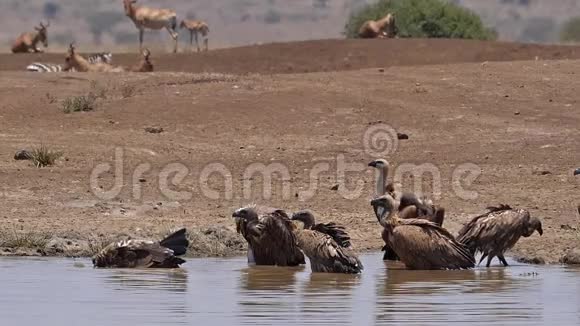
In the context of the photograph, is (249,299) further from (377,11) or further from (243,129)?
(377,11)

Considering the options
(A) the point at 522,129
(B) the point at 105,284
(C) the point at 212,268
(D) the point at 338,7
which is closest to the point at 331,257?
(C) the point at 212,268

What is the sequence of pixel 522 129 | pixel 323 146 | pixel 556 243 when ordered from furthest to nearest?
pixel 522 129, pixel 323 146, pixel 556 243

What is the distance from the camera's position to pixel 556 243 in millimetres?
14273

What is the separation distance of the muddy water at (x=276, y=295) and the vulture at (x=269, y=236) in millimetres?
191

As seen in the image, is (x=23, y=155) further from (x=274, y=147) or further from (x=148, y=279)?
(x=148, y=279)

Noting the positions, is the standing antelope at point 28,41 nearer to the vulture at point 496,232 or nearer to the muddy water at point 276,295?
the muddy water at point 276,295

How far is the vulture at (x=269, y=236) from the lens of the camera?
42.6ft

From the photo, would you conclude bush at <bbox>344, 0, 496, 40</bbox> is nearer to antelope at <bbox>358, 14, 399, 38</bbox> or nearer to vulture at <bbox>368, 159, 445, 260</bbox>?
antelope at <bbox>358, 14, 399, 38</bbox>

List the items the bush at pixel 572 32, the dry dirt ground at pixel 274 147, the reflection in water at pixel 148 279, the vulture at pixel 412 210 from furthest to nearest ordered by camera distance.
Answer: the bush at pixel 572 32 < the dry dirt ground at pixel 274 147 < the vulture at pixel 412 210 < the reflection in water at pixel 148 279

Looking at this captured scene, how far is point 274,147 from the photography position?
20266 mm

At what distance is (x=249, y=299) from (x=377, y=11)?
3597cm

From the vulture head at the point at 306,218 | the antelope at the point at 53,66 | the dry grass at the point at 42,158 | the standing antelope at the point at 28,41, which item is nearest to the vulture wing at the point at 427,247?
the vulture head at the point at 306,218

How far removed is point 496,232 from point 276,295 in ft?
8.52

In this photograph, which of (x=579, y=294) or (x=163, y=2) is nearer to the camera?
(x=579, y=294)
